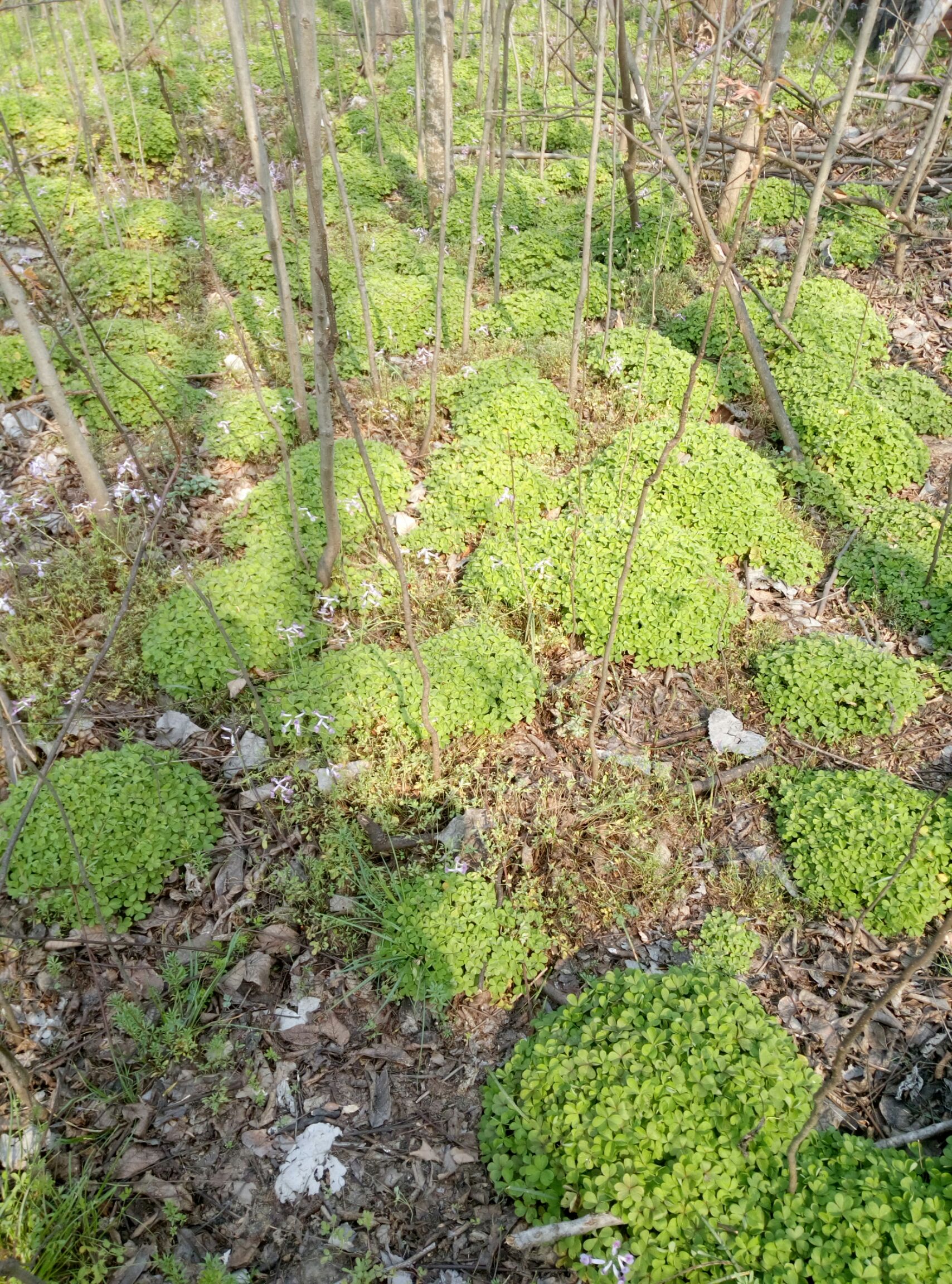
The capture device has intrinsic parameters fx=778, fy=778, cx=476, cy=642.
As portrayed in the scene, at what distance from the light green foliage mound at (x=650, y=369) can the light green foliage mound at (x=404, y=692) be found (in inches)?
109

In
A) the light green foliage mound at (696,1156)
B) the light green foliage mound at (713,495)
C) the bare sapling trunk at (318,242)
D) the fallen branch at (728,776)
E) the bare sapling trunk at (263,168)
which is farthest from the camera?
the light green foliage mound at (713,495)

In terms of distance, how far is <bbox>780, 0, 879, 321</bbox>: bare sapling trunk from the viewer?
5.25 metres

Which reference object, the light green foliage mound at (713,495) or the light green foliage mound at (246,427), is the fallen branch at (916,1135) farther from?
the light green foliage mound at (246,427)

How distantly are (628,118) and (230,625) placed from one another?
→ 585 centimetres

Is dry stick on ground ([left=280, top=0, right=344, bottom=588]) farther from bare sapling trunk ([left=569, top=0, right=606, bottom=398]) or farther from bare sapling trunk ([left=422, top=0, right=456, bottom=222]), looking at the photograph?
bare sapling trunk ([left=422, top=0, right=456, bottom=222])

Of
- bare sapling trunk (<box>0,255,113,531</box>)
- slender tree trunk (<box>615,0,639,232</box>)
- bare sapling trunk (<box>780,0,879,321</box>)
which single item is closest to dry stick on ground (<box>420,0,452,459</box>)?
slender tree trunk (<box>615,0,639,232</box>)

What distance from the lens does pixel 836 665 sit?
4.13 metres

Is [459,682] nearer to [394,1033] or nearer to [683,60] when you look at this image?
[394,1033]

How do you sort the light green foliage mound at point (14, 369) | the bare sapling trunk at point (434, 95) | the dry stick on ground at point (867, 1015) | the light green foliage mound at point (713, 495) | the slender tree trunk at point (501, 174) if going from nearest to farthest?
the dry stick on ground at point (867, 1015) < the light green foliage mound at point (713, 495) < the slender tree trunk at point (501, 174) < the light green foliage mound at point (14, 369) < the bare sapling trunk at point (434, 95)

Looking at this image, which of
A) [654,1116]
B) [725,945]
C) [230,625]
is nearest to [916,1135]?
[725,945]

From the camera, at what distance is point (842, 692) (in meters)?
4.05

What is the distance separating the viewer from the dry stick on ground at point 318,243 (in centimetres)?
311

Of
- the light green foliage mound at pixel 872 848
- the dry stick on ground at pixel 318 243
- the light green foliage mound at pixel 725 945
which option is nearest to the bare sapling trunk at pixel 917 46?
the dry stick on ground at pixel 318 243

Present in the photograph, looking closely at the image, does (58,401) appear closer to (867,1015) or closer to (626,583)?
(626,583)
